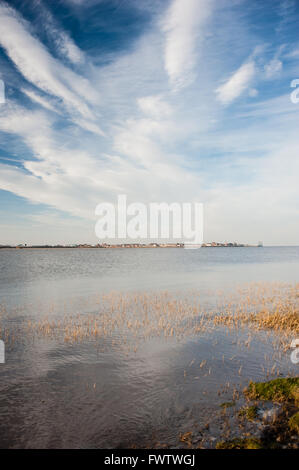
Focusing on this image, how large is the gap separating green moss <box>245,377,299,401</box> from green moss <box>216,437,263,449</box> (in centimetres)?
266

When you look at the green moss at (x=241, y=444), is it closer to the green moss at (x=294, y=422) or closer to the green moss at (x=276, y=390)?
the green moss at (x=294, y=422)

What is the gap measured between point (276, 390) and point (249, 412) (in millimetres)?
1613

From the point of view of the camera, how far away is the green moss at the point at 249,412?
8258 mm

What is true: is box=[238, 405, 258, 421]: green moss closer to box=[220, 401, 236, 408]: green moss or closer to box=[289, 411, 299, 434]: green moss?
box=[220, 401, 236, 408]: green moss

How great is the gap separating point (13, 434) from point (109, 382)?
3.94 m

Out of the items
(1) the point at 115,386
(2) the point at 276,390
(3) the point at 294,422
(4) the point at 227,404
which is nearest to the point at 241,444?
(3) the point at 294,422

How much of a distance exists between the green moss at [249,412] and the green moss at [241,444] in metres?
1.29

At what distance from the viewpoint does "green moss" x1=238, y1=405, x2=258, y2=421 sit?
826 cm

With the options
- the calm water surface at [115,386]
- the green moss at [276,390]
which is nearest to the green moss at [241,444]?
the calm water surface at [115,386]

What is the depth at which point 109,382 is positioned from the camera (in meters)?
11.2

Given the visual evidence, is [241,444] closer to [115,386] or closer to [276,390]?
[276,390]

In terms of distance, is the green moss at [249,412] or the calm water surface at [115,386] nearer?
the calm water surface at [115,386]

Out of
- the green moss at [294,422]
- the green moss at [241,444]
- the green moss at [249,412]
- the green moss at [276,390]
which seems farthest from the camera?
the green moss at [276,390]
